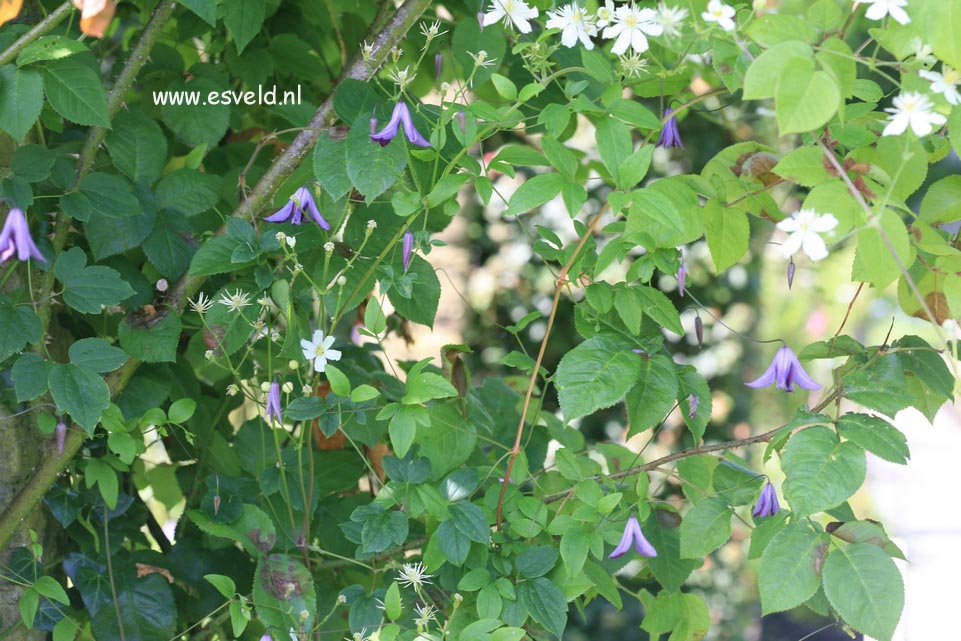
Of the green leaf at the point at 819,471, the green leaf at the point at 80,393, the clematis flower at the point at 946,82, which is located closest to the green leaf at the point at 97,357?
the green leaf at the point at 80,393

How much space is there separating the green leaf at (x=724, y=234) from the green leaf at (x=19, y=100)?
24.3 inches

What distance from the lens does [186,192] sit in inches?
39.9

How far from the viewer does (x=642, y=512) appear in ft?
3.07

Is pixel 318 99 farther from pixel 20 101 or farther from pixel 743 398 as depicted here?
pixel 743 398

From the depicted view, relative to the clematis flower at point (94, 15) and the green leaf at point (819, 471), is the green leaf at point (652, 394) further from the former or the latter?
the clematis flower at point (94, 15)

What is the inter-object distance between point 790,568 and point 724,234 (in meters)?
0.33

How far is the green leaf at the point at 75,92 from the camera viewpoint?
870mm

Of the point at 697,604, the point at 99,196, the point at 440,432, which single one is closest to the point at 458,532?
the point at 440,432

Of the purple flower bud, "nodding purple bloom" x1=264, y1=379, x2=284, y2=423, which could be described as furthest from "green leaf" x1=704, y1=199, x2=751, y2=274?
the purple flower bud

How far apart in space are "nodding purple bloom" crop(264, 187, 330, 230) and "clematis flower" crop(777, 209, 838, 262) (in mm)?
417

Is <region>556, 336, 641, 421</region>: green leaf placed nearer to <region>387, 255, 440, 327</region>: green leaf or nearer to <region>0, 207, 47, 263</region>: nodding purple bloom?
<region>387, 255, 440, 327</region>: green leaf

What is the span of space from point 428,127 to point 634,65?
0.21m

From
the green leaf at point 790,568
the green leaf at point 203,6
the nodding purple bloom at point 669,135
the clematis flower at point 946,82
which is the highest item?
the green leaf at point 203,6

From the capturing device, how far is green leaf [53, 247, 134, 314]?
34.6 inches
